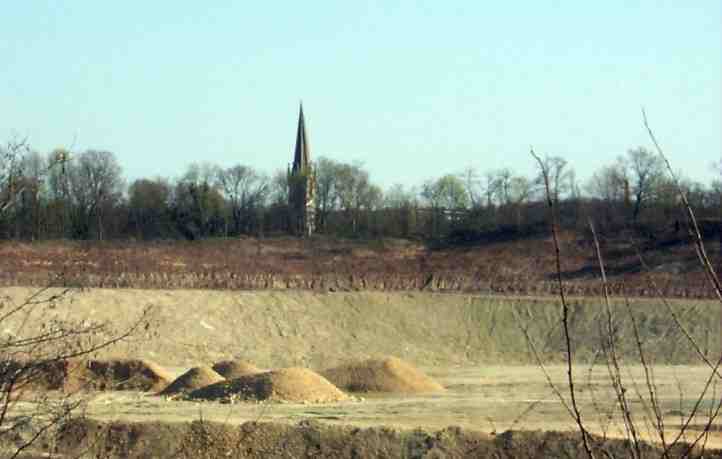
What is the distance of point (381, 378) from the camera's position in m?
36.9

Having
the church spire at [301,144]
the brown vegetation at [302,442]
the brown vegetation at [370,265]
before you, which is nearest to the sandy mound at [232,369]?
the brown vegetation at [302,442]

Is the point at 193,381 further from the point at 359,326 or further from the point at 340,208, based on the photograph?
the point at 340,208

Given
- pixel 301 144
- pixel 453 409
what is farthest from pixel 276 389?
pixel 301 144

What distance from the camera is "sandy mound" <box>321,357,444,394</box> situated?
36406mm

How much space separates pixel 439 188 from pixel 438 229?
13.5 meters

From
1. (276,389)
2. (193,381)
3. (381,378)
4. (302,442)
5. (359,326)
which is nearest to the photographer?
(302,442)

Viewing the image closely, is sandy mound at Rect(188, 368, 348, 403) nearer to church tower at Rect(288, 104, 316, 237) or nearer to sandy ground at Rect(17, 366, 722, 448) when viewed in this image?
sandy ground at Rect(17, 366, 722, 448)

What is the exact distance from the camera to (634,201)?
93.0 meters

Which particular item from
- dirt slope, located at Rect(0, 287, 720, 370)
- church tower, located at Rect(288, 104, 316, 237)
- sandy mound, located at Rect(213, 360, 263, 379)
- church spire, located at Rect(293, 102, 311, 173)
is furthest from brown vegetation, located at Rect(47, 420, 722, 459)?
church spire, located at Rect(293, 102, 311, 173)

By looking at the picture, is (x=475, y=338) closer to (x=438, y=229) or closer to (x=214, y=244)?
(x=214, y=244)

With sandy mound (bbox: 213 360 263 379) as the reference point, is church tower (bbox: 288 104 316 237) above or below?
above

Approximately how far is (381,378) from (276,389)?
19.9ft

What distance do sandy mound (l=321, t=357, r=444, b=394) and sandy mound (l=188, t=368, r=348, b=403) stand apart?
A: 3.35 m

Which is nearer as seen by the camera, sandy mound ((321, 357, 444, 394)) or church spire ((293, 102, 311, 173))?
sandy mound ((321, 357, 444, 394))
